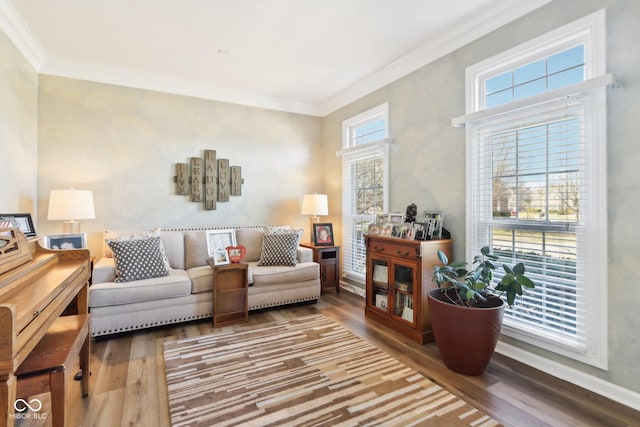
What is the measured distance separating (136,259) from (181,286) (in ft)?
1.59

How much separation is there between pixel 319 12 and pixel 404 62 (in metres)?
1.21

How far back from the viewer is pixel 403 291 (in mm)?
2977

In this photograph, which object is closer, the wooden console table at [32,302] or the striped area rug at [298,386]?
the wooden console table at [32,302]

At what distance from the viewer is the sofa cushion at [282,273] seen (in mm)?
3469

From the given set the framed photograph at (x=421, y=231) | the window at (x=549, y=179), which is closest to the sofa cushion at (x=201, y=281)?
the framed photograph at (x=421, y=231)

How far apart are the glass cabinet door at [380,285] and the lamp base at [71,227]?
3.25 meters

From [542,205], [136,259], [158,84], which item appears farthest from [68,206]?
[542,205]

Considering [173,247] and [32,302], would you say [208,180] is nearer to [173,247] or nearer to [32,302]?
[173,247]

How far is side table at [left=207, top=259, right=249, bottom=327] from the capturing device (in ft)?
10.4

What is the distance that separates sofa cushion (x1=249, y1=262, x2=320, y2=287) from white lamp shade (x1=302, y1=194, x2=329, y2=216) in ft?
2.81

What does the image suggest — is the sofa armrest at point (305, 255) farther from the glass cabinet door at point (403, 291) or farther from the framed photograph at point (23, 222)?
the framed photograph at point (23, 222)

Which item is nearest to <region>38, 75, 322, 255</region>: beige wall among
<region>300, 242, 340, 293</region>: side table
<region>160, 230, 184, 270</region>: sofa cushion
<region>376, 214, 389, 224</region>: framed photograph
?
<region>160, 230, 184, 270</region>: sofa cushion

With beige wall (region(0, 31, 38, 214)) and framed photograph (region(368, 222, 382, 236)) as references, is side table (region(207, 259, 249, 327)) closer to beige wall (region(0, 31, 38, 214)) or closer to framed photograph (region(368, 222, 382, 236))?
framed photograph (region(368, 222, 382, 236))

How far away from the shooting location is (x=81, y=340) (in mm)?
1744
